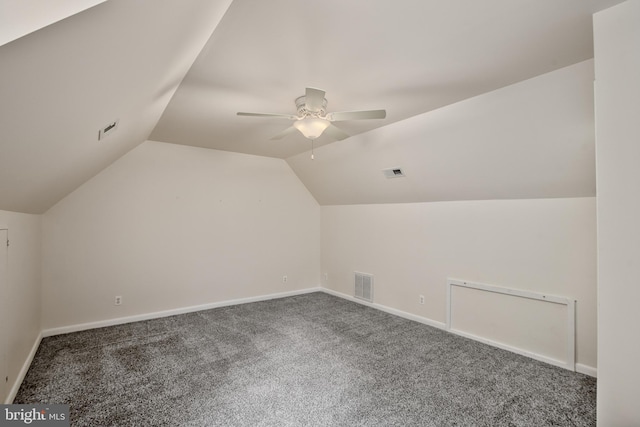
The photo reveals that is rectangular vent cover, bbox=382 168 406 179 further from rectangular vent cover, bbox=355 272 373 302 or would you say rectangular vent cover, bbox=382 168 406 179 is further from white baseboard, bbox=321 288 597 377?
white baseboard, bbox=321 288 597 377

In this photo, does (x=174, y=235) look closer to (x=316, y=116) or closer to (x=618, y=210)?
(x=316, y=116)

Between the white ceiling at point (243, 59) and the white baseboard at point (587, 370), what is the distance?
8.78 ft

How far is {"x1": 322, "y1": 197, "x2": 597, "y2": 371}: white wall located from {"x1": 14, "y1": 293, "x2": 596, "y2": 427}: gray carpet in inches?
23.4

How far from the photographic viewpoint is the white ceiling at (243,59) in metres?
1.17

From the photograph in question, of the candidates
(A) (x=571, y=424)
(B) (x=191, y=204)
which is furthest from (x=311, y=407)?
(B) (x=191, y=204)

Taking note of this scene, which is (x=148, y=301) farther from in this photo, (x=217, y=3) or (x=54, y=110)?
(x=217, y=3)

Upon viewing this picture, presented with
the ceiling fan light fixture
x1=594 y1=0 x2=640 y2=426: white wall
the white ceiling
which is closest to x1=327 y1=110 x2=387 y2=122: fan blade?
the ceiling fan light fixture

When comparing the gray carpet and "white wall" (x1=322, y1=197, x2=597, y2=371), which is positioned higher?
"white wall" (x1=322, y1=197, x2=597, y2=371)

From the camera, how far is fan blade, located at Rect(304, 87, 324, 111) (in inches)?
81.0

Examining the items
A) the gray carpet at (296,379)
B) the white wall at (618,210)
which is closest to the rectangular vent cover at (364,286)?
the gray carpet at (296,379)

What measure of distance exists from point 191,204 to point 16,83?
3.82 m

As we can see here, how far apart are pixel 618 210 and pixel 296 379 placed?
262 cm

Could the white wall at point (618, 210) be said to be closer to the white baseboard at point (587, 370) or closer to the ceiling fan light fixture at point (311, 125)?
the white baseboard at point (587, 370)

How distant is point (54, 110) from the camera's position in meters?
1.43
